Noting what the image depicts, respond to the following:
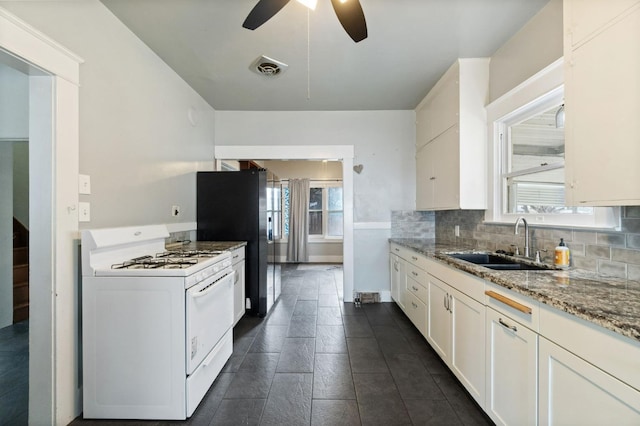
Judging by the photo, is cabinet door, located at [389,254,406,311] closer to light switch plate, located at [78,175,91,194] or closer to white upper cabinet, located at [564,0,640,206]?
white upper cabinet, located at [564,0,640,206]

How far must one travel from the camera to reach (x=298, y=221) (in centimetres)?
683

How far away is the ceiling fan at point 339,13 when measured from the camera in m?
1.52

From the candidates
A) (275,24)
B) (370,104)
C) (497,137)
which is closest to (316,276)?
(370,104)

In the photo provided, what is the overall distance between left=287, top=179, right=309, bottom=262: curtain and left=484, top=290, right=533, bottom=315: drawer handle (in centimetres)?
545

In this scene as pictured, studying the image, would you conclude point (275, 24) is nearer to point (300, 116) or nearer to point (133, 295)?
point (300, 116)

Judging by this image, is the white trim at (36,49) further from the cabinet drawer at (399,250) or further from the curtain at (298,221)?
the curtain at (298,221)

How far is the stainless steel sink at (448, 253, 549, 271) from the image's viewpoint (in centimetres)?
191

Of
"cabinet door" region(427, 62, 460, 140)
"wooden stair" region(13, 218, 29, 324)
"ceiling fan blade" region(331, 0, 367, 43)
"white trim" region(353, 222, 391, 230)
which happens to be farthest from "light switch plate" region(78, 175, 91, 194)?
"cabinet door" region(427, 62, 460, 140)

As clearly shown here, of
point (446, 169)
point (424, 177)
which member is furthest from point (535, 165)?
point (424, 177)

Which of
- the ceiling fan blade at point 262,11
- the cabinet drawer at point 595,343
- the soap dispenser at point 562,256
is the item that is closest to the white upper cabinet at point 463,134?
the soap dispenser at point 562,256

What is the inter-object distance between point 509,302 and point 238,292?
2.48m

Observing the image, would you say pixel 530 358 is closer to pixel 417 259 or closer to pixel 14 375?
pixel 417 259

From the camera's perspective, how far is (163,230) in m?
2.29

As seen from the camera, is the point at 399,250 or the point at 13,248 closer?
the point at 13,248
